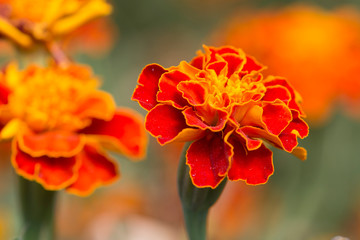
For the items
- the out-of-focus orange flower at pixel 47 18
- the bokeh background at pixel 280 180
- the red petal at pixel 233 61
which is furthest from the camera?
the bokeh background at pixel 280 180

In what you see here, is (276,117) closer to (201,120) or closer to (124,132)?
(201,120)

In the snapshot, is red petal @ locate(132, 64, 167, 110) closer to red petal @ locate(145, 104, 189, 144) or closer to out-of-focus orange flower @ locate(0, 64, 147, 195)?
red petal @ locate(145, 104, 189, 144)

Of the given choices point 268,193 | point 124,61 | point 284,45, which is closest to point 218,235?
point 268,193

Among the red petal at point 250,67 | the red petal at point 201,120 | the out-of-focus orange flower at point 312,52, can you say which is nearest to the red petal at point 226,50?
the red petal at point 250,67

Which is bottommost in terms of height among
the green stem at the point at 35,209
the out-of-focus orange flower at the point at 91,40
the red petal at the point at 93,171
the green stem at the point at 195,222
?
the green stem at the point at 195,222

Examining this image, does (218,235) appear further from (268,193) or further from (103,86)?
(103,86)

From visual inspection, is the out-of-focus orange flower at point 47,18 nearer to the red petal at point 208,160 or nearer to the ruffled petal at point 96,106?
the ruffled petal at point 96,106
